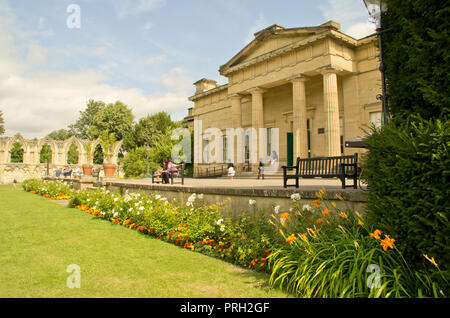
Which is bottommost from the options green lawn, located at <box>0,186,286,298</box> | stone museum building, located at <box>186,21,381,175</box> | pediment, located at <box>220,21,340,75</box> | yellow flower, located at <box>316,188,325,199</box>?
green lawn, located at <box>0,186,286,298</box>

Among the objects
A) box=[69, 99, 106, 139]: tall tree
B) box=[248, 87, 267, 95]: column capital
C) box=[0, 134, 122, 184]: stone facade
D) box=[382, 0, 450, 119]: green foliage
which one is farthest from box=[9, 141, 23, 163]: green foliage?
box=[382, 0, 450, 119]: green foliage

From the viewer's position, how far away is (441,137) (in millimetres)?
2643

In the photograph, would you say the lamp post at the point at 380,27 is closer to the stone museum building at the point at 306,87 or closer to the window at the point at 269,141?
the stone museum building at the point at 306,87

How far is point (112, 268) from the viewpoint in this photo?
4359 mm

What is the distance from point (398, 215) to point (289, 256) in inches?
57.3

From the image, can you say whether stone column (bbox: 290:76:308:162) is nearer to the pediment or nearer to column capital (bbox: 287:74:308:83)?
column capital (bbox: 287:74:308:83)

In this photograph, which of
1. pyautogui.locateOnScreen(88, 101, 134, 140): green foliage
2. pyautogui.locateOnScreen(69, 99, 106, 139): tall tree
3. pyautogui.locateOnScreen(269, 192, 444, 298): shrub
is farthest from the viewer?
pyautogui.locateOnScreen(69, 99, 106, 139): tall tree

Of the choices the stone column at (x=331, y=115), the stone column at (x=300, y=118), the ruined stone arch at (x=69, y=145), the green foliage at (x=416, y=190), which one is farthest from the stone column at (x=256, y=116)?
the ruined stone arch at (x=69, y=145)

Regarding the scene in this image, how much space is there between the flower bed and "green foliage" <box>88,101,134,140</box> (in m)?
50.1

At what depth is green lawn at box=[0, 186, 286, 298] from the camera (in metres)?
3.49

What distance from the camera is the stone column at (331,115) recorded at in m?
17.4

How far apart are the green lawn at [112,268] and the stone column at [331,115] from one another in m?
13.9

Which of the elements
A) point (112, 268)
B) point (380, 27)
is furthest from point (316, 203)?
point (112, 268)
